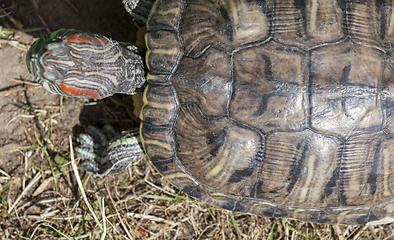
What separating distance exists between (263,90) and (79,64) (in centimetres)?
175

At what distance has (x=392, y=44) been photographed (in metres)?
2.80

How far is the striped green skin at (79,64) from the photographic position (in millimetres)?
2766

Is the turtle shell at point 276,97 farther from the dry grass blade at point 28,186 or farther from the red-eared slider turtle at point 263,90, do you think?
the dry grass blade at point 28,186

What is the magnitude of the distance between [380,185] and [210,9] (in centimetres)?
247

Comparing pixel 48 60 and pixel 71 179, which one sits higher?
pixel 48 60

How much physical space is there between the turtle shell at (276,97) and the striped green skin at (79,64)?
0.39 m

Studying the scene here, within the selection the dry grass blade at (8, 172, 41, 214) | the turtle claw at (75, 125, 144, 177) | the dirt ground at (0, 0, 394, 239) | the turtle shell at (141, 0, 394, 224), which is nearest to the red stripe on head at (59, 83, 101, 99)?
the turtle shell at (141, 0, 394, 224)

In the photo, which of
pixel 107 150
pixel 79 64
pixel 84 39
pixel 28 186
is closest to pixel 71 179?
pixel 28 186

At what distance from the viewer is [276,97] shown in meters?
2.60

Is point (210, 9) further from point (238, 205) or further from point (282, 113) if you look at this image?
point (238, 205)

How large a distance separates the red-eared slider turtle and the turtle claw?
0.48 metres

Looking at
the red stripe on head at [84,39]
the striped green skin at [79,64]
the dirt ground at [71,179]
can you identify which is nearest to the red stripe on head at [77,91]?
the striped green skin at [79,64]

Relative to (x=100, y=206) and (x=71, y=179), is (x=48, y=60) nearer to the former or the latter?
(x=71, y=179)

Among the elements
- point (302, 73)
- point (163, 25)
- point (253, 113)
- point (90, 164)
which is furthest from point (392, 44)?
point (90, 164)
